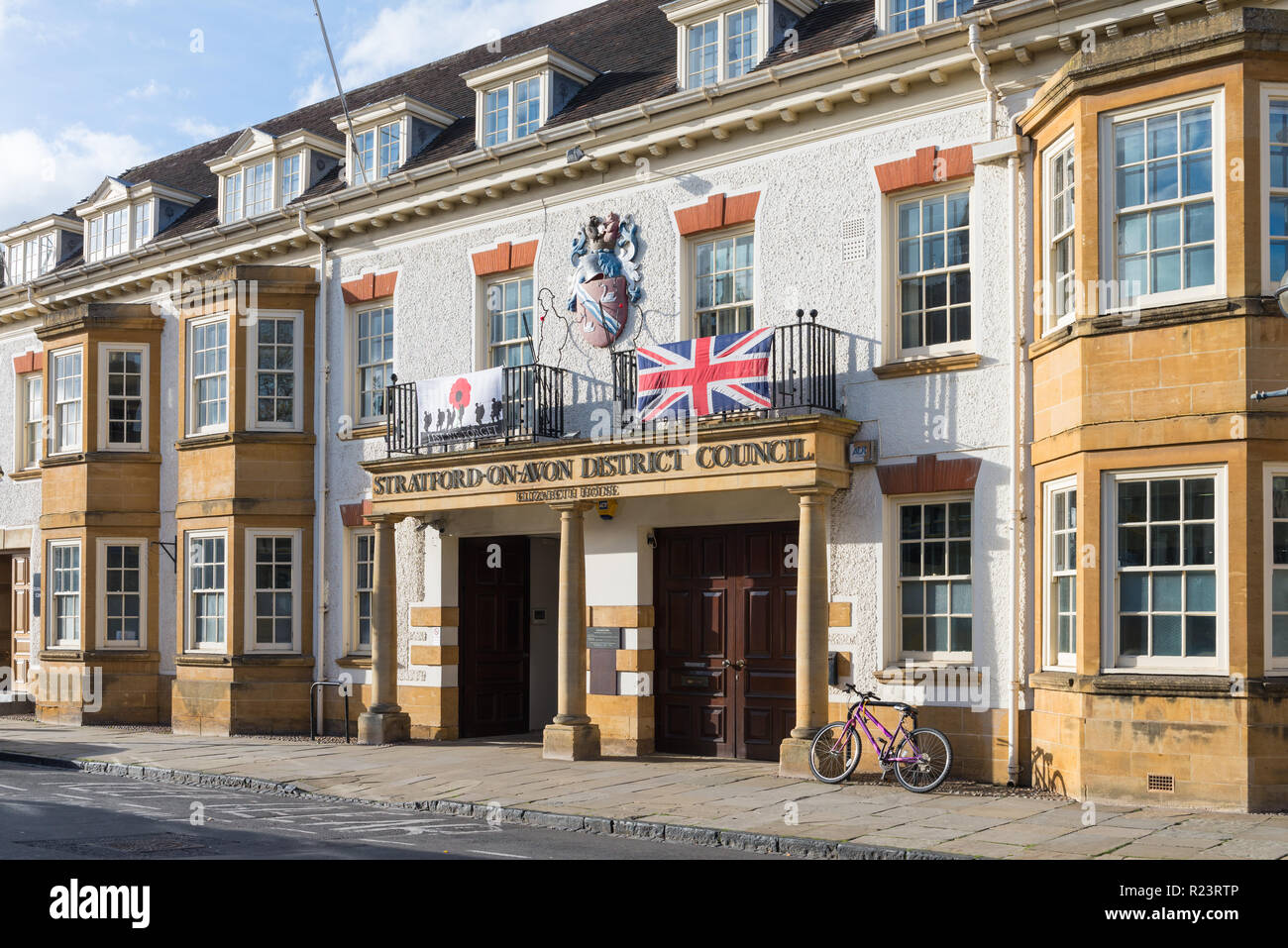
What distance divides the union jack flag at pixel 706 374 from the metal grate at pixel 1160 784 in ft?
17.4

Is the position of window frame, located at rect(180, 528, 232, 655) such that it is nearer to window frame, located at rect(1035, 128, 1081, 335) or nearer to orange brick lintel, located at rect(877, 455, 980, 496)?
orange brick lintel, located at rect(877, 455, 980, 496)

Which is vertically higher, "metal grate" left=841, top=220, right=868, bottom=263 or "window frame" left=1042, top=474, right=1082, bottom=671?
"metal grate" left=841, top=220, right=868, bottom=263

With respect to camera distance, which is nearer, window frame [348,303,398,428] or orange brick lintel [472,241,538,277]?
orange brick lintel [472,241,538,277]

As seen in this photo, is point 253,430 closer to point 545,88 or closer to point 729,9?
point 545,88

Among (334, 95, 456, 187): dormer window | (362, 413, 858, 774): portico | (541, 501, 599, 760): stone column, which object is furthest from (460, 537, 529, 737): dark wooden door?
(334, 95, 456, 187): dormer window

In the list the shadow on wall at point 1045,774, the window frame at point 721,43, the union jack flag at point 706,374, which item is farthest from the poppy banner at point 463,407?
the shadow on wall at point 1045,774

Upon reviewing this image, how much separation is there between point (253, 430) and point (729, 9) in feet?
30.2

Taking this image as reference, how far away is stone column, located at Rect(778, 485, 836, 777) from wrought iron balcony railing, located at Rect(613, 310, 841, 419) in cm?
109

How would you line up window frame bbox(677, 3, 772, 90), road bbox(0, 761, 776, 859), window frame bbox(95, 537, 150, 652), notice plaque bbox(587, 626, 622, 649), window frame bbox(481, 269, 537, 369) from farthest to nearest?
window frame bbox(95, 537, 150, 652) → window frame bbox(481, 269, 537, 369) → notice plaque bbox(587, 626, 622, 649) → window frame bbox(677, 3, 772, 90) → road bbox(0, 761, 776, 859)

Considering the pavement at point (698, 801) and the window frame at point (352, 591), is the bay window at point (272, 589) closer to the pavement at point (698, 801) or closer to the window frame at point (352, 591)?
the window frame at point (352, 591)

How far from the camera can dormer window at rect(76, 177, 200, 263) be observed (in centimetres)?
2434

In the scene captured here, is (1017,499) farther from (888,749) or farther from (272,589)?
(272,589)

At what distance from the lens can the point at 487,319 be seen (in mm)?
18422
